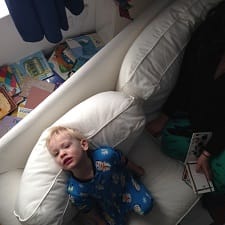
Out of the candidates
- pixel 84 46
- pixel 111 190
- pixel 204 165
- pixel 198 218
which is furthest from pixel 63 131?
pixel 198 218

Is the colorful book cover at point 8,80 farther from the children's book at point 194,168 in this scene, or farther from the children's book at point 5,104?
the children's book at point 194,168

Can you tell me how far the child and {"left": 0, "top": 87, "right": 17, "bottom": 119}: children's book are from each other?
0.48m

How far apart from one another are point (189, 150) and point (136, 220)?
0.34 m

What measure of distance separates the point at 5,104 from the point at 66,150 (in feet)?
1.86

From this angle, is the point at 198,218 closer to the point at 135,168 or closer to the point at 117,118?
the point at 135,168

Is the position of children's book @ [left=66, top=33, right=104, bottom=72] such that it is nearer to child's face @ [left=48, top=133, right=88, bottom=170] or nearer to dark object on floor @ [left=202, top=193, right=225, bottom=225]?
child's face @ [left=48, top=133, right=88, bottom=170]

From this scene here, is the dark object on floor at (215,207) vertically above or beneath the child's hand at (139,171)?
beneath

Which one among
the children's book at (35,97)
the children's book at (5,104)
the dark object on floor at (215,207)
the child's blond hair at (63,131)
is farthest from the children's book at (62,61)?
the dark object on floor at (215,207)

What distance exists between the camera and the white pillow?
1.08 meters

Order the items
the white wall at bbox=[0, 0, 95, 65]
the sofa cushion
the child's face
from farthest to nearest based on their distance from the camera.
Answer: the white wall at bbox=[0, 0, 95, 65] → the sofa cushion → the child's face

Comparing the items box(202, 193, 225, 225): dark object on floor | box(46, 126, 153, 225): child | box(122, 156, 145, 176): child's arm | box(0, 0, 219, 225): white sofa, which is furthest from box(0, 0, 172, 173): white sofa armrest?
box(202, 193, 225, 225): dark object on floor

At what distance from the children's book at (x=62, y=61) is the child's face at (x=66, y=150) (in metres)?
0.58

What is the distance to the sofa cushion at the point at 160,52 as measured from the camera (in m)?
1.22

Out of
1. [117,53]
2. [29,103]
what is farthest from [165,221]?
[29,103]
